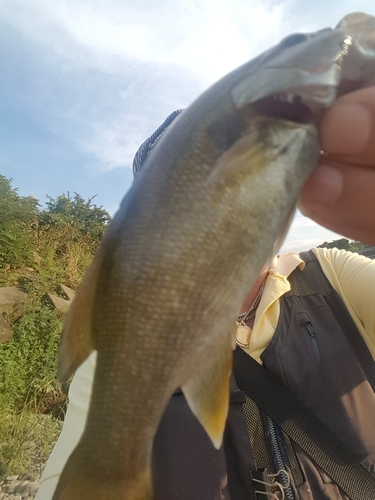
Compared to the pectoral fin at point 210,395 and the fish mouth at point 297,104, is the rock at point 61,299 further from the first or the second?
the fish mouth at point 297,104

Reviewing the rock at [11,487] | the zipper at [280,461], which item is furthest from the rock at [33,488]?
the zipper at [280,461]

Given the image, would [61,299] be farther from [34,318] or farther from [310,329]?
[310,329]

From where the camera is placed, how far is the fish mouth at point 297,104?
41.6 inches

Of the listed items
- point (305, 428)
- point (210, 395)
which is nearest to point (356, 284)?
point (305, 428)

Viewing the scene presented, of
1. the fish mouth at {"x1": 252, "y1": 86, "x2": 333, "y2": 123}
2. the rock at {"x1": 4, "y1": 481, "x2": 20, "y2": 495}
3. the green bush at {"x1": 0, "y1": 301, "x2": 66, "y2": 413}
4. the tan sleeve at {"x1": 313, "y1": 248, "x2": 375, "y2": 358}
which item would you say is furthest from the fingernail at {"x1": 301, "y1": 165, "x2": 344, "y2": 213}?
the green bush at {"x1": 0, "y1": 301, "x2": 66, "y2": 413}

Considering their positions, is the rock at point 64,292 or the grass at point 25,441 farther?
the rock at point 64,292

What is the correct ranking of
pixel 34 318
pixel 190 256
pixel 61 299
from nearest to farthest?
pixel 190 256 → pixel 34 318 → pixel 61 299

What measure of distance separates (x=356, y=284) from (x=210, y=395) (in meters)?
1.78

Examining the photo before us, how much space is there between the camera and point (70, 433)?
2242 mm

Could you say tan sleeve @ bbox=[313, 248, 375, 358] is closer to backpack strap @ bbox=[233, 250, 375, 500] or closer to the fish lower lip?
backpack strap @ bbox=[233, 250, 375, 500]

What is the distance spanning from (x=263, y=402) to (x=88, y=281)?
148cm

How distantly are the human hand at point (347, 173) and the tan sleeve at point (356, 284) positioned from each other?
1233mm

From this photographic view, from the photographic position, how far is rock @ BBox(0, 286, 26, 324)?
8.38m

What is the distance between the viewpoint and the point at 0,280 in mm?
9539
